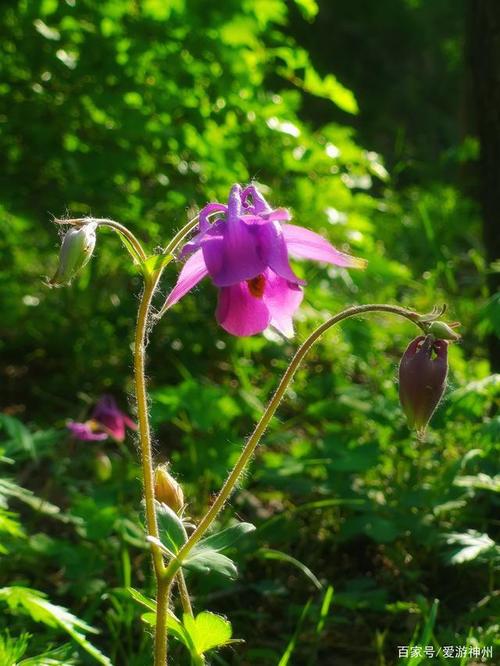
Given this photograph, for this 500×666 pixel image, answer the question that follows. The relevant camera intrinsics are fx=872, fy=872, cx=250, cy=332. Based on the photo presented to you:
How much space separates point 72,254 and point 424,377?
0.58m

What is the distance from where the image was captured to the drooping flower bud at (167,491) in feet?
5.37

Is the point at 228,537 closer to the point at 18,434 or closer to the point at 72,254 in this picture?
the point at 72,254

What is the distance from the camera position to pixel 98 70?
3033mm

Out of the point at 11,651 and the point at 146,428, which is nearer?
the point at 146,428

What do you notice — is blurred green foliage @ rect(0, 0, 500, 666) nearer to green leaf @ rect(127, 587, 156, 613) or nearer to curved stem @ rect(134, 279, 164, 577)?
green leaf @ rect(127, 587, 156, 613)

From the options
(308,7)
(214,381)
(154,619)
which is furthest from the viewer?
(214,381)

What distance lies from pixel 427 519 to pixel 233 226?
132 centimetres

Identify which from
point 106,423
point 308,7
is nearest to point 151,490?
point 106,423

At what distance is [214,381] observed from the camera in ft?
12.4

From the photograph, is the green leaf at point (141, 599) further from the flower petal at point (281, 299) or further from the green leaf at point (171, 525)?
the flower petal at point (281, 299)

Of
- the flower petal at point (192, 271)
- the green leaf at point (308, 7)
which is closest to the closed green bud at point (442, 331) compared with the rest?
the flower petal at point (192, 271)

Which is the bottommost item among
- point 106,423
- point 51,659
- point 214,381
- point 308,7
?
point 214,381

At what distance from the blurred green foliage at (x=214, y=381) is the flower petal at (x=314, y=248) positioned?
0.75 metres

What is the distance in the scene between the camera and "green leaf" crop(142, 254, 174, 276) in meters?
1.41
